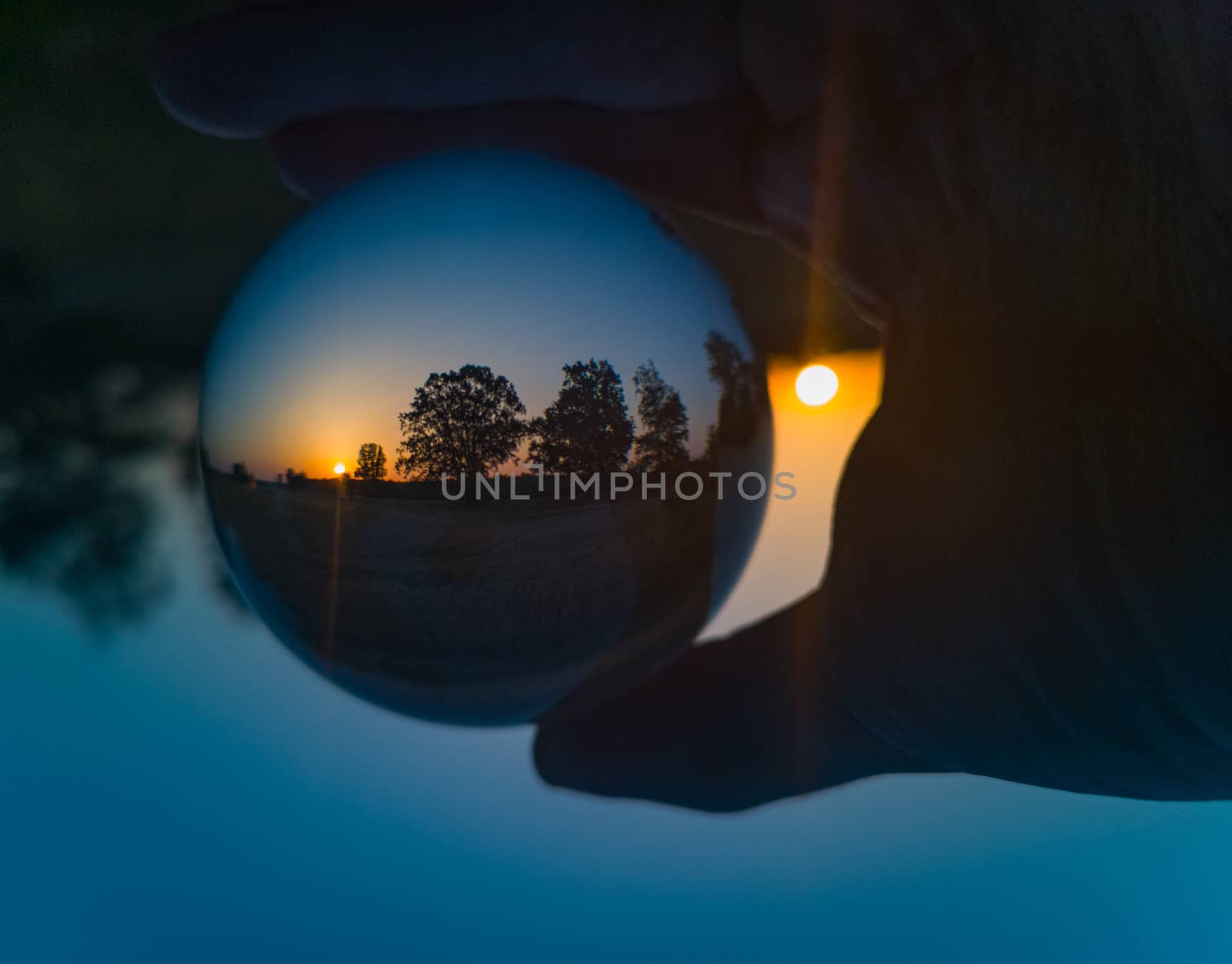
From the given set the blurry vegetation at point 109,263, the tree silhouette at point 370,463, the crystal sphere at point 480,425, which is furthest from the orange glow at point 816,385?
the tree silhouette at point 370,463

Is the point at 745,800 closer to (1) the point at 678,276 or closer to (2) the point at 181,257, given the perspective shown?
(1) the point at 678,276

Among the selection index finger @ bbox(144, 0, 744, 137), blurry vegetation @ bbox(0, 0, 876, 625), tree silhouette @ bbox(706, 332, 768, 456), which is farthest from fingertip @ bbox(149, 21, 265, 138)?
tree silhouette @ bbox(706, 332, 768, 456)

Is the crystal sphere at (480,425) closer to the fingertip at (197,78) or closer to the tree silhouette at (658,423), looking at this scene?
the tree silhouette at (658,423)

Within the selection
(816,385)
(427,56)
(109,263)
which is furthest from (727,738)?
(109,263)

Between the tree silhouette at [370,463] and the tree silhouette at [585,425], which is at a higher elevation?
the tree silhouette at [585,425]

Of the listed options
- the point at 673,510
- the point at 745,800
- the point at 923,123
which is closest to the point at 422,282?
the point at 673,510

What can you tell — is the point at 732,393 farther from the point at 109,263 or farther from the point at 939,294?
the point at 109,263
